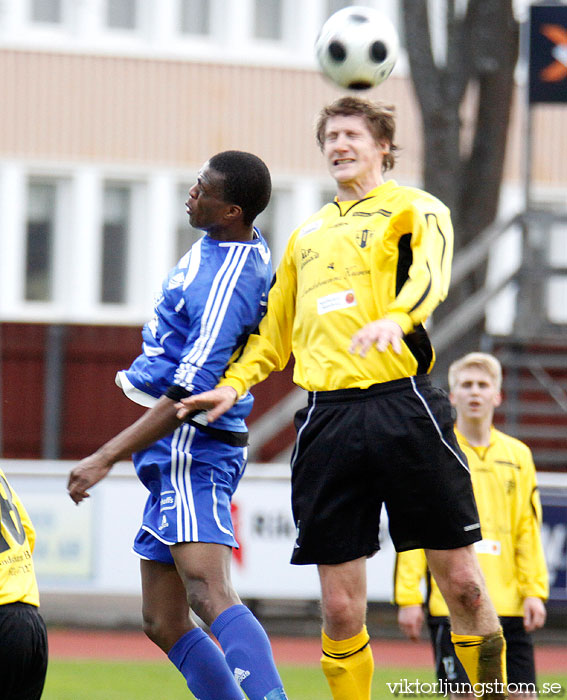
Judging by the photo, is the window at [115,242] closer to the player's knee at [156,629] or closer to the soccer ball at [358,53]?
the soccer ball at [358,53]

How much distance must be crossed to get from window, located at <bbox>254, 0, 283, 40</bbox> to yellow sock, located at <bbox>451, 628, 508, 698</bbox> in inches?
623

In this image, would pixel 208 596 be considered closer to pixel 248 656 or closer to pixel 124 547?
pixel 248 656

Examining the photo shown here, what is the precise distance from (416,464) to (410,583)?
58.0 inches

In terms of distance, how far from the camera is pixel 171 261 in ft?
62.5

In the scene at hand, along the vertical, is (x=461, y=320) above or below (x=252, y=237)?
below

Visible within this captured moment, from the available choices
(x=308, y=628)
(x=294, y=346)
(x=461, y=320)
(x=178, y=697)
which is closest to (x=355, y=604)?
(x=294, y=346)

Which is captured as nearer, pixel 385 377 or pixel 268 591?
pixel 385 377

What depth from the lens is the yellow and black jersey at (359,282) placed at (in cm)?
477

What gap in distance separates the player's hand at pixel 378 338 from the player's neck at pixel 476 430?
2091mm

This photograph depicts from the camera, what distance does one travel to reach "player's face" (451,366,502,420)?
634 cm

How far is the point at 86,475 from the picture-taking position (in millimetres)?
4680

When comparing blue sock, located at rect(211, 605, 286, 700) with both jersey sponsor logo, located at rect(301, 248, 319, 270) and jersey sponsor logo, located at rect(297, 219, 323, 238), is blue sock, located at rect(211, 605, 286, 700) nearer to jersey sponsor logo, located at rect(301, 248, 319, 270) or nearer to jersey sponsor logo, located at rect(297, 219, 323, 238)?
jersey sponsor logo, located at rect(301, 248, 319, 270)

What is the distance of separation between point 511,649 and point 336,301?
221cm

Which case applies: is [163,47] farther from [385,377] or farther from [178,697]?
[385,377]
